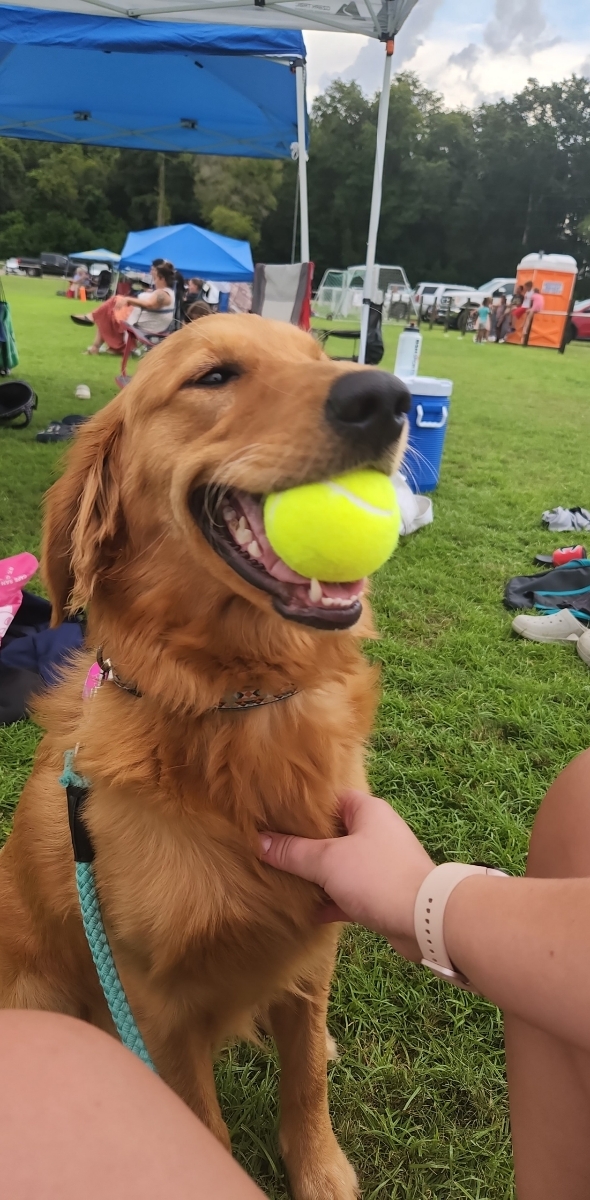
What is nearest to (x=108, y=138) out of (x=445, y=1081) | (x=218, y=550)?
(x=218, y=550)

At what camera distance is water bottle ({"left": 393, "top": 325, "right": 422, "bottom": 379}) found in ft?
20.5

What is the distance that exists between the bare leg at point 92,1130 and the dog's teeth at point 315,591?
2.61 feet

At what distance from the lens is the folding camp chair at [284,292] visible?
8.68 metres

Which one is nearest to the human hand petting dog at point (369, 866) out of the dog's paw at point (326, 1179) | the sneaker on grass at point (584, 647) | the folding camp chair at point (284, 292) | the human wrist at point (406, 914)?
the human wrist at point (406, 914)

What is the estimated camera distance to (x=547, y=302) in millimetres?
25500

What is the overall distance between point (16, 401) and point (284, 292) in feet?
12.1

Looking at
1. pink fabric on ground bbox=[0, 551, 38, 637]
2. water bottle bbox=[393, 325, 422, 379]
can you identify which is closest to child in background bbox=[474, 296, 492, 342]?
water bottle bbox=[393, 325, 422, 379]

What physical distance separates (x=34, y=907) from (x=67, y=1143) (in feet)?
3.27

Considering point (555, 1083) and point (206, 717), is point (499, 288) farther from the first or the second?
point (555, 1083)

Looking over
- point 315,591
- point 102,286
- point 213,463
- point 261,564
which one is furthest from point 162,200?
point 315,591

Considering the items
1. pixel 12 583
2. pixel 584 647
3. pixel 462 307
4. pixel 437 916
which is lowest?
pixel 584 647

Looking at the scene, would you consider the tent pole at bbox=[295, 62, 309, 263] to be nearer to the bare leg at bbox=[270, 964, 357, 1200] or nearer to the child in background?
the bare leg at bbox=[270, 964, 357, 1200]

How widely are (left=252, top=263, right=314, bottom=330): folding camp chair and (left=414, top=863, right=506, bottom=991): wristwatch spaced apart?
27.4 feet

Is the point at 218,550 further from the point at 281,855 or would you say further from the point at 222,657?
the point at 281,855
